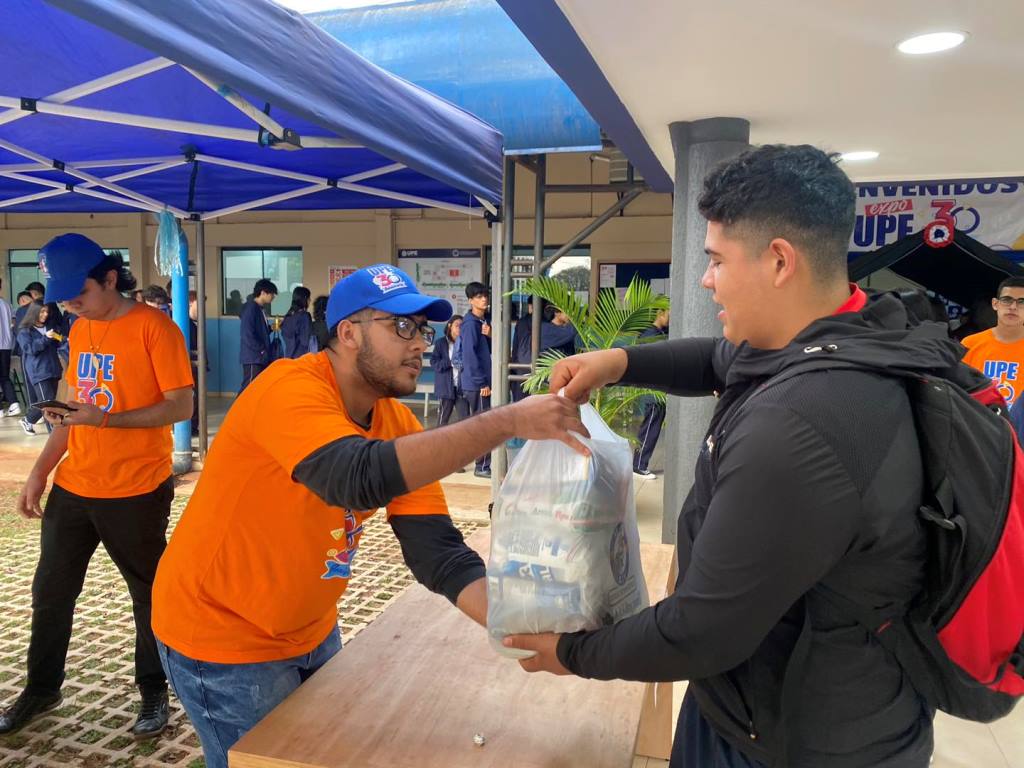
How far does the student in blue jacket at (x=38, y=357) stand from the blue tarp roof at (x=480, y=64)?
5.66 meters

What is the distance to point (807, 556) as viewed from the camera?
99cm

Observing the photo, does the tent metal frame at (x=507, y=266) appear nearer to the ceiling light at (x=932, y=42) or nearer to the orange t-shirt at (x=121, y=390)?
the orange t-shirt at (x=121, y=390)

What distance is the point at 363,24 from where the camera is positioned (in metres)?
7.45

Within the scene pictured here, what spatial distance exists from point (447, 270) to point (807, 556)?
1150 cm

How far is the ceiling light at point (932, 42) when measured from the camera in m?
2.83

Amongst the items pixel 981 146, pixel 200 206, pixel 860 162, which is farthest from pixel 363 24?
pixel 981 146

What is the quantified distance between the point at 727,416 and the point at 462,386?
6.99 metres

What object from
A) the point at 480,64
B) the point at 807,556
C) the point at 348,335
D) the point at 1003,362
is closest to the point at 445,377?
the point at 480,64

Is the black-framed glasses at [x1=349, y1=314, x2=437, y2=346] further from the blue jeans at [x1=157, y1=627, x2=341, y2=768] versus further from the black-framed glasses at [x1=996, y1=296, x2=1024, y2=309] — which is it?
the black-framed glasses at [x1=996, y1=296, x2=1024, y2=309]

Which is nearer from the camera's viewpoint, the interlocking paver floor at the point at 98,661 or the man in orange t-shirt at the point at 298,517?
the man in orange t-shirt at the point at 298,517

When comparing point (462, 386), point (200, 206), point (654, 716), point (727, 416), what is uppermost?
point (200, 206)

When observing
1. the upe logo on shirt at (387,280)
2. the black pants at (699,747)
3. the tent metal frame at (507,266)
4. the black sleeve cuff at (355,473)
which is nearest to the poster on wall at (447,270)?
the tent metal frame at (507,266)

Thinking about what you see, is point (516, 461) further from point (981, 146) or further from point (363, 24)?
point (363, 24)

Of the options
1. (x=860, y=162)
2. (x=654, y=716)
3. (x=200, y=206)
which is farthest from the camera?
(x=200, y=206)
